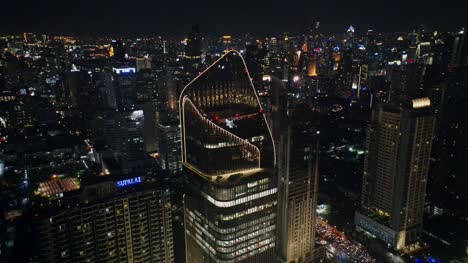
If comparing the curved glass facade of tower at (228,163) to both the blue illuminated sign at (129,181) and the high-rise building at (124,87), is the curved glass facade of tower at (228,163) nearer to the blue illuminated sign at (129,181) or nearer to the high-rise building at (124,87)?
the blue illuminated sign at (129,181)

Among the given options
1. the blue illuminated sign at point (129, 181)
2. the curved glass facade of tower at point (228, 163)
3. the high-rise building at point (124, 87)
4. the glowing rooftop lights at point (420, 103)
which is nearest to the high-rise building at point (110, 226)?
the blue illuminated sign at point (129, 181)

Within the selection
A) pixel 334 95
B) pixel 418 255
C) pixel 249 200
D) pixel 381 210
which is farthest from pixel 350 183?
pixel 334 95

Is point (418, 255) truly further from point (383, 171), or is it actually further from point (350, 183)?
point (350, 183)

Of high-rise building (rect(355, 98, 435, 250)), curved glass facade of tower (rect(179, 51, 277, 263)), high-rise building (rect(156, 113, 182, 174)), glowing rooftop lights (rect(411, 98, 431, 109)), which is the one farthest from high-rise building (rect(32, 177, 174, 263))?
high-rise building (rect(156, 113, 182, 174))

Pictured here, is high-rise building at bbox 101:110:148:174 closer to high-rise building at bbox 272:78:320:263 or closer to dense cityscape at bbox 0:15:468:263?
dense cityscape at bbox 0:15:468:263

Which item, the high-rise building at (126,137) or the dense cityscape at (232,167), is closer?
the dense cityscape at (232,167)

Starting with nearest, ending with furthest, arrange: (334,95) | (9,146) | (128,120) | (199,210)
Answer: (199,210) < (9,146) < (128,120) < (334,95)

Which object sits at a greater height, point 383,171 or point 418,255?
point 383,171
